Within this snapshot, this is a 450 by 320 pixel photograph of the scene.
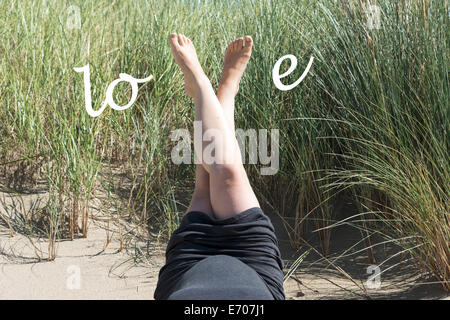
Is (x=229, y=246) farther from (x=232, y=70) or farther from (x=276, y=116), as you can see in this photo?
(x=276, y=116)

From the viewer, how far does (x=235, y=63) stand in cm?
265

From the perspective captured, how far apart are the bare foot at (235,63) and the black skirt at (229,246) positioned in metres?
0.81

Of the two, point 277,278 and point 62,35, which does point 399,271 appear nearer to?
point 277,278

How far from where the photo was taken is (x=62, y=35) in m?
3.40

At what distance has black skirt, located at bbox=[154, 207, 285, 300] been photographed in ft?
5.89

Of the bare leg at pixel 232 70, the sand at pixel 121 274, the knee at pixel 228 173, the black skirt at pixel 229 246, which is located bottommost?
the sand at pixel 121 274

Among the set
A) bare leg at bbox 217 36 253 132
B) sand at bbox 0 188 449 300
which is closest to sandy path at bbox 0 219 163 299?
sand at bbox 0 188 449 300

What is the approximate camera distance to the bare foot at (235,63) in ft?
8.36

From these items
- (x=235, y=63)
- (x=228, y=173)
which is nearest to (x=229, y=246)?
(x=228, y=173)

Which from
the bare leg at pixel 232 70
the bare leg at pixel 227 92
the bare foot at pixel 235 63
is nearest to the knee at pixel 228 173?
the bare leg at pixel 227 92

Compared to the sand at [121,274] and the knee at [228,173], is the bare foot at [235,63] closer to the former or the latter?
the knee at [228,173]

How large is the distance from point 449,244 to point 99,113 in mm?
1733

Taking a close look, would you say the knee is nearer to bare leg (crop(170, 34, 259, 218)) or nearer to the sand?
bare leg (crop(170, 34, 259, 218))

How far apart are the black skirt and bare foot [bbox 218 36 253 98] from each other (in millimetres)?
806
